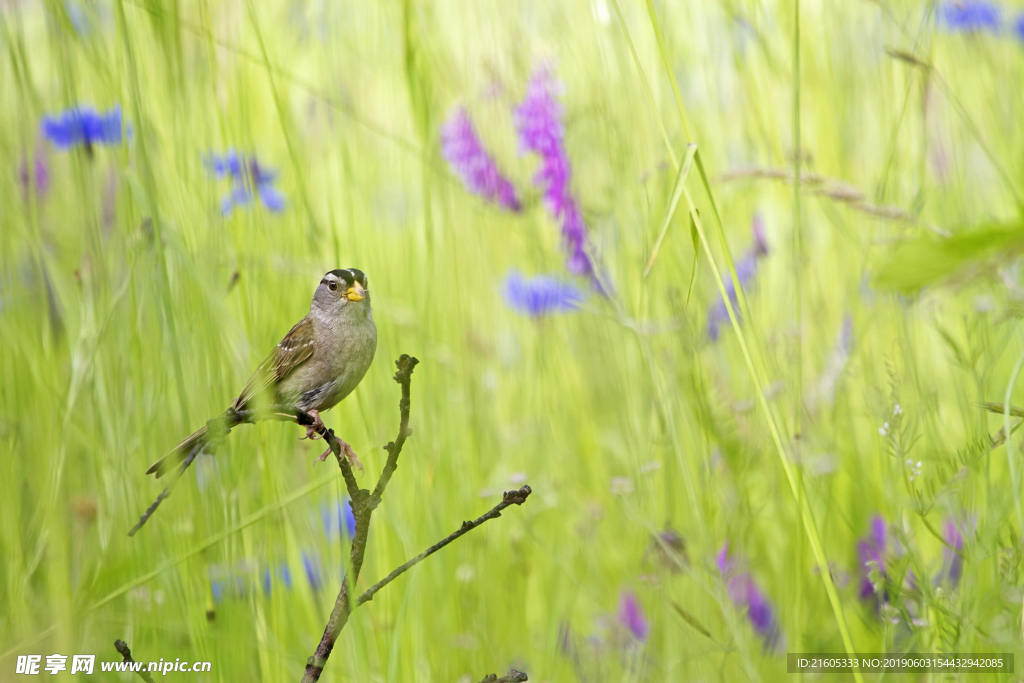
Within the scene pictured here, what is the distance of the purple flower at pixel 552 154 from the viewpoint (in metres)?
1.99

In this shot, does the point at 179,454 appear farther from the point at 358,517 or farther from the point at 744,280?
the point at 744,280

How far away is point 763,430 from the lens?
1866 mm

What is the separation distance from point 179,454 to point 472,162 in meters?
1.42

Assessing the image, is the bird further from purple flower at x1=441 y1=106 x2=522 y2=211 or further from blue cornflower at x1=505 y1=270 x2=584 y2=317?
purple flower at x1=441 y1=106 x2=522 y2=211

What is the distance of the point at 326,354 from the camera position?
1.31 metres

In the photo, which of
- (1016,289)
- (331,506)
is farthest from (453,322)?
(1016,289)

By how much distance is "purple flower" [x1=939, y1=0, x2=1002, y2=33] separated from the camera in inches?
82.0

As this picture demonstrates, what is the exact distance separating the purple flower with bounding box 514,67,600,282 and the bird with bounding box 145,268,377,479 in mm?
638

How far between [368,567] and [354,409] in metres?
0.38

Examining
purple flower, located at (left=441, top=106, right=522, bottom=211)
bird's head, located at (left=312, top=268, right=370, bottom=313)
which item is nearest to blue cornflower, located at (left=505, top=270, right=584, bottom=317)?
purple flower, located at (left=441, top=106, right=522, bottom=211)

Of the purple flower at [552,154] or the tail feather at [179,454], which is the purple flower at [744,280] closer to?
the purple flower at [552,154]

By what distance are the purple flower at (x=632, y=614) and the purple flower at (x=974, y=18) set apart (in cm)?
161

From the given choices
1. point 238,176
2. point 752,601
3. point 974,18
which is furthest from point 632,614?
point 974,18

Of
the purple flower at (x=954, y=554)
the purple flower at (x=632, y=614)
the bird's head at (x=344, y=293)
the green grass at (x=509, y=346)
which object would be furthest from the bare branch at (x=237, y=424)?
the purple flower at (x=954, y=554)
